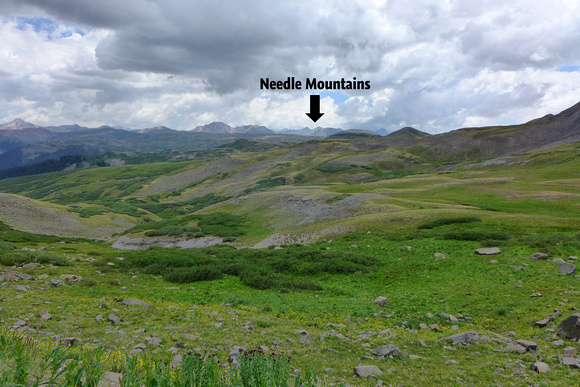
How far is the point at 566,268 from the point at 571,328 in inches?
407

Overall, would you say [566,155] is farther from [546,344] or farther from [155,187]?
[155,187]

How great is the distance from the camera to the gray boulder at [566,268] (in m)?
19.2

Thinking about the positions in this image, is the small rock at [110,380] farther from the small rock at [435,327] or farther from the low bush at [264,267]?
the low bush at [264,267]

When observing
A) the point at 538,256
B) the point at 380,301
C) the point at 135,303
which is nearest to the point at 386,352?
the point at 380,301

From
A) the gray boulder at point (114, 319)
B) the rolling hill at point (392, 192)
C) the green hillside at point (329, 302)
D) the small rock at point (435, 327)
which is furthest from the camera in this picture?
the rolling hill at point (392, 192)

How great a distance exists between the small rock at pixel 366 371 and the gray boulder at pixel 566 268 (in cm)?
1734

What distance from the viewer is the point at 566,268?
1944 centimetres

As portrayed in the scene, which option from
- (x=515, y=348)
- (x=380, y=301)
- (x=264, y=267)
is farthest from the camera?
(x=264, y=267)

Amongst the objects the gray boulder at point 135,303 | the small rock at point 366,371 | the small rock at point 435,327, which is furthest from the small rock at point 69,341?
the small rock at point 435,327

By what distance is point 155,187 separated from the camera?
180m

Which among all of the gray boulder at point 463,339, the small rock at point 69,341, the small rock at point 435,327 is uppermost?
the small rock at point 69,341

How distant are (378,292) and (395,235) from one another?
15.4 m

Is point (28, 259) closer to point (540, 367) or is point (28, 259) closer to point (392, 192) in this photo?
point (540, 367)

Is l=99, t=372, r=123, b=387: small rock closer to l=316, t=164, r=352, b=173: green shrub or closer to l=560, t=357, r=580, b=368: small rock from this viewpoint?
l=560, t=357, r=580, b=368: small rock
